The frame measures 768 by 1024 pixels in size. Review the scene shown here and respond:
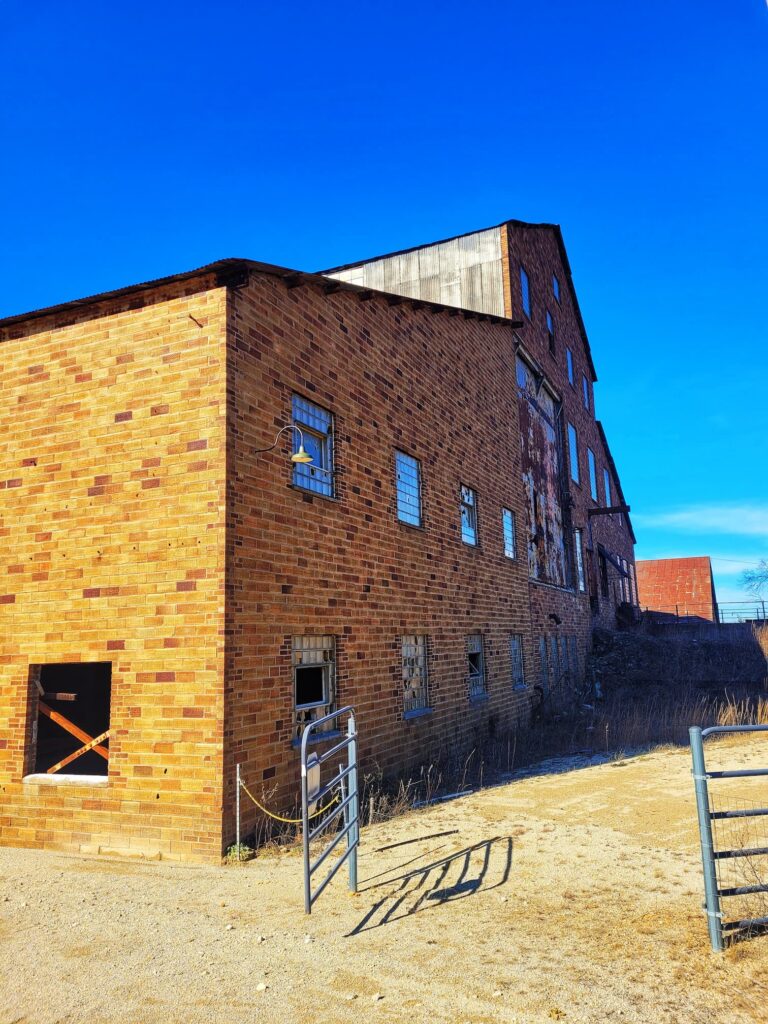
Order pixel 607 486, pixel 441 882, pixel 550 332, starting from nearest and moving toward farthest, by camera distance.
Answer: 1. pixel 441 882
2. pixel 550 332
3. pixel 607 486

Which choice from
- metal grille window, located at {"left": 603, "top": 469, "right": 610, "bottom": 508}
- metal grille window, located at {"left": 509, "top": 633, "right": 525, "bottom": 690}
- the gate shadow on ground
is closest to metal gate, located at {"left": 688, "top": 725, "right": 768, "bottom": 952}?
the gate shadow on ground

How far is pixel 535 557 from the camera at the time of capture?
744 inches

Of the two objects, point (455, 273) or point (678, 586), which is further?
point (678, 586)

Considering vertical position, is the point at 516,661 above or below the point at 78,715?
above

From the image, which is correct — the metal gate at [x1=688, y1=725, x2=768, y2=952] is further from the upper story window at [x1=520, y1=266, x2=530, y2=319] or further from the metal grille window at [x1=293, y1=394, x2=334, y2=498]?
the upper story window at [x1=520, y1=266, x2=530, y2=319]

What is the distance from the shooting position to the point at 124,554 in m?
7.57

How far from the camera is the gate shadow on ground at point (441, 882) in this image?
207 inches

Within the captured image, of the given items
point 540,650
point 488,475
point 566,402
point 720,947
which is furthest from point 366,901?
point 566,402

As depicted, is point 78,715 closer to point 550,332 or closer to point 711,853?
point 711,853

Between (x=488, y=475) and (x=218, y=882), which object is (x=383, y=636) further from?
(x=488, y=475)

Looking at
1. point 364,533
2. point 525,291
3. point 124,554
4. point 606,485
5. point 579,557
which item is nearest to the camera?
point 124,554

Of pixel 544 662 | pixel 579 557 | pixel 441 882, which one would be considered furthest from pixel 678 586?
pixel 441 882

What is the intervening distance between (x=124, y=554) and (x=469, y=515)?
8234 millimetres

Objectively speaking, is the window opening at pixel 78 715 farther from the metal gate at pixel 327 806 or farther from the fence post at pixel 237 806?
the metal gate at pixel 327 806
